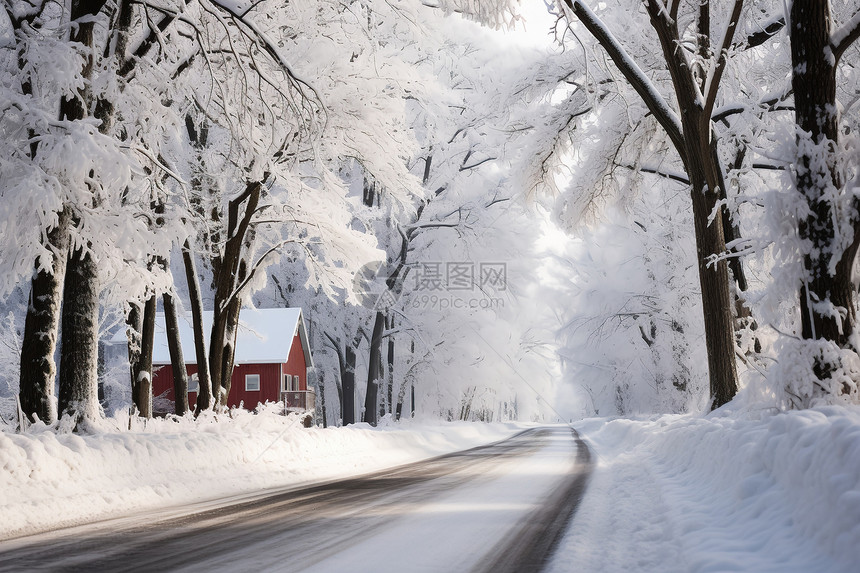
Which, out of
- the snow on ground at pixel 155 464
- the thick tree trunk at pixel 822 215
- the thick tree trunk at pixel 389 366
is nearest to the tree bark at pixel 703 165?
the thick tree trunk at pixel 822 215

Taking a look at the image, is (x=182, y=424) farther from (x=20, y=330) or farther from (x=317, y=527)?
(x=20, y=330)

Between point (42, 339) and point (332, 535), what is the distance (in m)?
5.98

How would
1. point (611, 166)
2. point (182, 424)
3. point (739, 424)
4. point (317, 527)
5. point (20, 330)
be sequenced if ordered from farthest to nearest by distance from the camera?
1. point (20, 330)
2. point (611, 166)
3. point (182, 424)
4. point (739, 424)
5. point (317, 527)

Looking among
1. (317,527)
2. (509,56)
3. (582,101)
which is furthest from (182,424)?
(509,56)

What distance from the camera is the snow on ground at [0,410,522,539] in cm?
650

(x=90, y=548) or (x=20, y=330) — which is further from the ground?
(x=20, y=330)

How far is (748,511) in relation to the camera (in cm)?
485

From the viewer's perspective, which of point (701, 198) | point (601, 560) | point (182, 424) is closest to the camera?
point (601, 560)

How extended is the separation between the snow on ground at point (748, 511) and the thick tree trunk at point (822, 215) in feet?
4.21

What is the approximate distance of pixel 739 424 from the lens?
284 inches

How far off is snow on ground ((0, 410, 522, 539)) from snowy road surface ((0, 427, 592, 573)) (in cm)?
73

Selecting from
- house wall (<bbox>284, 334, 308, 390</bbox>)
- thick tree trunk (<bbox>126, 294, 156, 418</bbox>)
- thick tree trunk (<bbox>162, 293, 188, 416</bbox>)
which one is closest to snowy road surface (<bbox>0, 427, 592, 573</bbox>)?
thick tree trunk (<bbox>162, 293, 188, 416</bbox>)

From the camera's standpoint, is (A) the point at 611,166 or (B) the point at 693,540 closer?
(B) the point at 693,540

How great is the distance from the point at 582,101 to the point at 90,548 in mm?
13748
